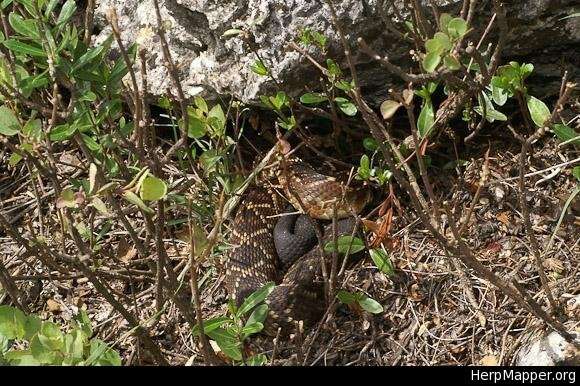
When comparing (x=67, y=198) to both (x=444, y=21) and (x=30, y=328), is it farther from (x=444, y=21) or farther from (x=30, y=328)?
(x=444, y=21)

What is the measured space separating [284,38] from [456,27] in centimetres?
150

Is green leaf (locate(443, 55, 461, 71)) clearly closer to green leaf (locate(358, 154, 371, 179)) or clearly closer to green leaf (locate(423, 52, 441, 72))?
green leaf (locate(423, 52, 441, 72))

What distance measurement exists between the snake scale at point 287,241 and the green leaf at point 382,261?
0.35 m

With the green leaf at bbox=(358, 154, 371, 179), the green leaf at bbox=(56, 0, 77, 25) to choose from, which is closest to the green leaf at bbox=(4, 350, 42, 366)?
the green leaf at bbox=(56, 0, 77, 25)

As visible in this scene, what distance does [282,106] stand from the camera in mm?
3992

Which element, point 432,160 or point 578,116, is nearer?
point 578,116

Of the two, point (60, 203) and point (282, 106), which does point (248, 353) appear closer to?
point (282, 106)

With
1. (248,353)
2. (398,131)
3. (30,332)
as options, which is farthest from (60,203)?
(398,131)

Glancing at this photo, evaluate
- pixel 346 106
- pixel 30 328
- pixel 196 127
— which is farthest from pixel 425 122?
pixel 30 328

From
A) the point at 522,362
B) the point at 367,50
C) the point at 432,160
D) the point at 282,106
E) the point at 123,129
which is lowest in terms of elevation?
the point at 522,362

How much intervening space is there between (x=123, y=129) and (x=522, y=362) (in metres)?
1.98

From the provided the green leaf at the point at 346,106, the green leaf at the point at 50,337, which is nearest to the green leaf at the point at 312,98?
the green leaf at the point at 346,106

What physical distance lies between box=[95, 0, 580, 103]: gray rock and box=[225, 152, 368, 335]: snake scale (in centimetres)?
65

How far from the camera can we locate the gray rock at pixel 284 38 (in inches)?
148
